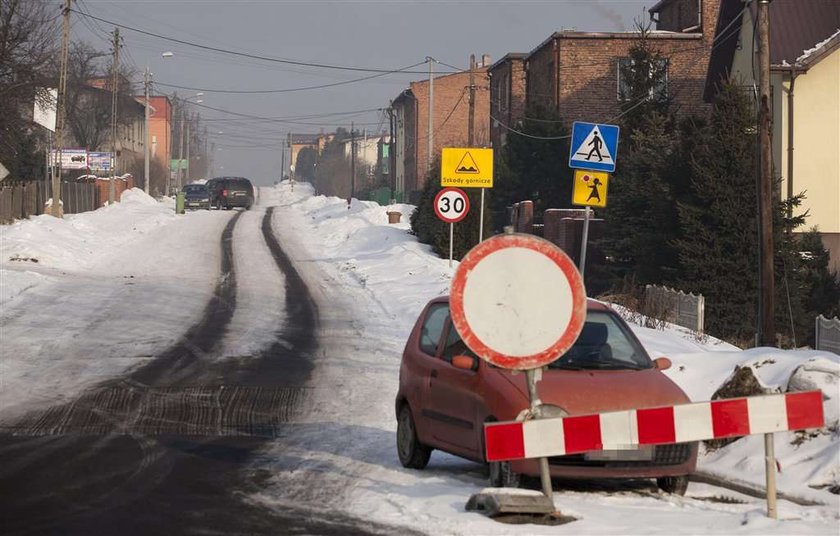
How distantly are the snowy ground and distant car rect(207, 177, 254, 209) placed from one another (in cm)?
2922

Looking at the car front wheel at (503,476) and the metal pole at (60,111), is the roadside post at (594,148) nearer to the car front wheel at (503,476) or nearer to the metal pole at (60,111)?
the car front wheel at (503,476)

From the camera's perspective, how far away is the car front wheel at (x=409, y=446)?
31.4 feet

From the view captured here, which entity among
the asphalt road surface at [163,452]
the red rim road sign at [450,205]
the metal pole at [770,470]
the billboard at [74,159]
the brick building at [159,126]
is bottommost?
the asphalt road surface at [163,452]

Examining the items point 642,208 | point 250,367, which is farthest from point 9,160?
point 250,367

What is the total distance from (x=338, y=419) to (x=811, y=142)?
27183mm

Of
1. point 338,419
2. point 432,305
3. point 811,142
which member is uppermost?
point 811,142

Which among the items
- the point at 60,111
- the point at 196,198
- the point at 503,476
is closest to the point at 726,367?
the point at 503,476

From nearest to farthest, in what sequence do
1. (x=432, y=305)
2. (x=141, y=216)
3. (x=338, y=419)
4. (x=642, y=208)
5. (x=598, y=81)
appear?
1. (x=432, y=305)
2. (x=338, y=419)
3. (x=642, y=208)
4. (x=598, y=81)
5. (x=141, y=216)

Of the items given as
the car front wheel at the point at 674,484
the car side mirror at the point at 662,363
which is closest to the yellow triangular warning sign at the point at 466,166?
the car side mirror at the point at 662,363

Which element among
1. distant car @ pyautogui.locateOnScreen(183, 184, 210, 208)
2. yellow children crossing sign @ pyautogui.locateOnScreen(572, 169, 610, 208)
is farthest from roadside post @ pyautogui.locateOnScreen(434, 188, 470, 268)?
distant car @ pyautogui.locateOnScreen(183, 184, 210, 208)

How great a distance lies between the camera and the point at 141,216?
5691cm

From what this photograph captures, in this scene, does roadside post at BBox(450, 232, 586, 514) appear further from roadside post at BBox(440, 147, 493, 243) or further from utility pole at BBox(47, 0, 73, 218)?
utility pole at BBox(47, 0, 73, 218)

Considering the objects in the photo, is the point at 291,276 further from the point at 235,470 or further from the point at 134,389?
the point at 235,470

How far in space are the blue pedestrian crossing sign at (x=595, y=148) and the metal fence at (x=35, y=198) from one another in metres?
31.8
